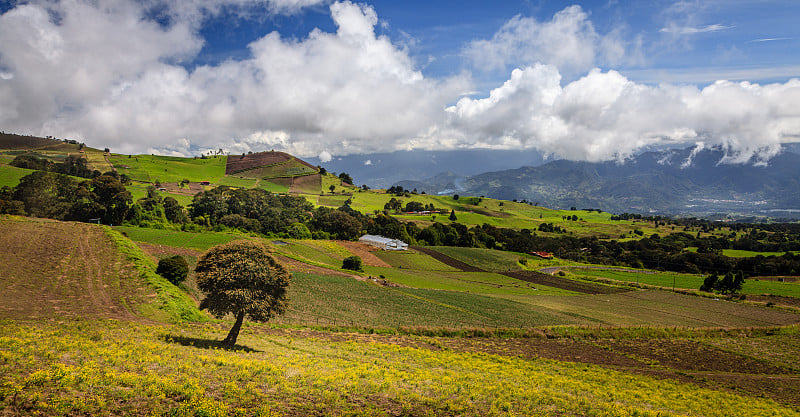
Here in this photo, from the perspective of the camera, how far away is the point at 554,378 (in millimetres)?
23578

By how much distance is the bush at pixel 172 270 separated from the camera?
125 feet

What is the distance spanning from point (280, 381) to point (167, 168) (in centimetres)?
18015

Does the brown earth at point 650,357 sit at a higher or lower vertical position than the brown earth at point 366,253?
lower

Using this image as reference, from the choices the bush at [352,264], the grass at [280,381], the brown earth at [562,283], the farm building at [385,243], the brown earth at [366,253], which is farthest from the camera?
the farm building at [385,243]

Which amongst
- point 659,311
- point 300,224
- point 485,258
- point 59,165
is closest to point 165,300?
point 659,311

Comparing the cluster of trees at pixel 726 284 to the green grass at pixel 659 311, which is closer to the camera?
the green grass at pixel 659 311

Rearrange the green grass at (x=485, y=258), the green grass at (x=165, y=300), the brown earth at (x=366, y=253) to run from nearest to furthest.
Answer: the green grass at (x=165, y=300) < the brown earth at (x=366, y=253) < the green grass at (x=485, y=258)

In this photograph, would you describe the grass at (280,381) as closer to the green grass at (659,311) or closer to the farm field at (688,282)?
the green grass at (659,311)

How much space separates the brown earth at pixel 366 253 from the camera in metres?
83.1

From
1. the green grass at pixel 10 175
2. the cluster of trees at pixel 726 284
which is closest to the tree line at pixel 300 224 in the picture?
the green grass at pixel 10 175

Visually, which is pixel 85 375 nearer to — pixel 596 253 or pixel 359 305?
pixel 359 305

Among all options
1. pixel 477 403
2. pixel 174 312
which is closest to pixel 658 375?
pixel 477 403

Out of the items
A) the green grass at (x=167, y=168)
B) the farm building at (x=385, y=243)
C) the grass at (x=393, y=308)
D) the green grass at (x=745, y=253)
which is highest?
the green grass at (x=167, y=168)

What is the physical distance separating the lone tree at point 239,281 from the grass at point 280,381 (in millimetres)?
2320
